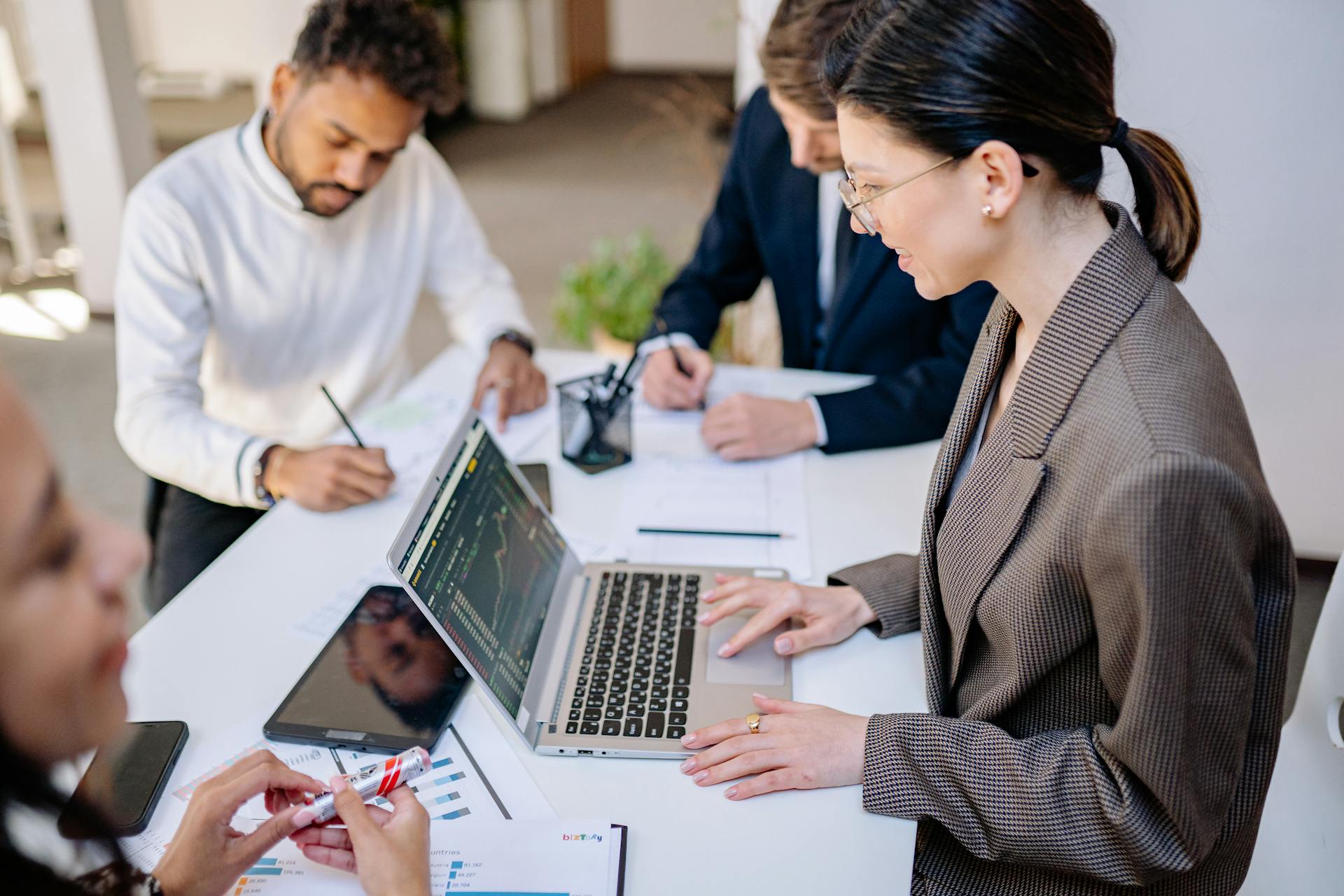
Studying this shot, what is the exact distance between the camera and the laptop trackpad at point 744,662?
1105mm

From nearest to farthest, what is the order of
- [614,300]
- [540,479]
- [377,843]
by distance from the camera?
[377,843]
[540,479]
[614,300]

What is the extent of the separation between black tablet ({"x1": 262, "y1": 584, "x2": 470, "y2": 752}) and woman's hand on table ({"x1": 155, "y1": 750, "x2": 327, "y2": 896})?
0.38 feet

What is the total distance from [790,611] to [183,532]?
115 cm

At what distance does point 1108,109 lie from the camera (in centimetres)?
93

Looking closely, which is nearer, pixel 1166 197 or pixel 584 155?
pixel 1166 197

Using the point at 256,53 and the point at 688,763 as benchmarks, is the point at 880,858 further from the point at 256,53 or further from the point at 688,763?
the point at 256,53

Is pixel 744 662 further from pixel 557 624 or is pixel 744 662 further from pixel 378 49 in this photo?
pixel 378 49

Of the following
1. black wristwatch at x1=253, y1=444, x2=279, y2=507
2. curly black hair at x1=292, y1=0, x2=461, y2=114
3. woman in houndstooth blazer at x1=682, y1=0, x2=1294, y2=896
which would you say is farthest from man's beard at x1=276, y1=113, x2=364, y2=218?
woman in houndstooth blazer at x1=682, y1=0, x2=1294, y2=896

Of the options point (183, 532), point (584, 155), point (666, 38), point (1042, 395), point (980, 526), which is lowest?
point (584, 155)

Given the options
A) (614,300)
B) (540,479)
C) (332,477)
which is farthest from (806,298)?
(614,300)

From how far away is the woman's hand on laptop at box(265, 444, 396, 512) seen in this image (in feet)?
4.63

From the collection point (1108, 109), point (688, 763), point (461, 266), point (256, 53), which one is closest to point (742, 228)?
point (461, 266)

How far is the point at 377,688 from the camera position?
3.49ft

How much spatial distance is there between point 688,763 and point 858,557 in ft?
1.51
